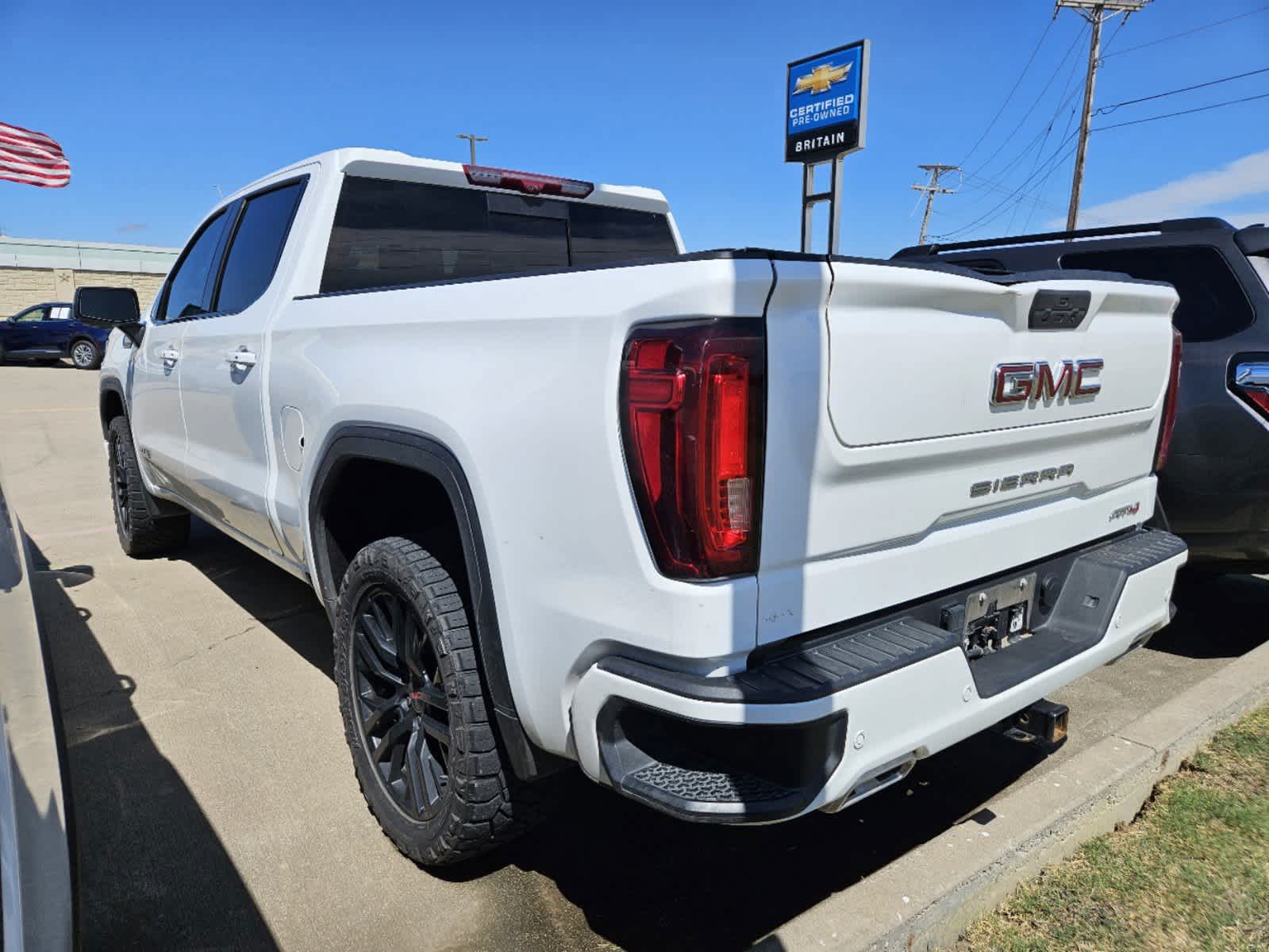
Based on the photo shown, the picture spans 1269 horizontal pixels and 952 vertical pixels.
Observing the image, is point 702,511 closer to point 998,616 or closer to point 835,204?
point 998,616

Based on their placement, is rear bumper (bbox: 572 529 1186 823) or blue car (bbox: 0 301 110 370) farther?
blue car (bbox: 0 301 110 370)

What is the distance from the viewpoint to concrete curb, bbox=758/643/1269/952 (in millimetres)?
2080

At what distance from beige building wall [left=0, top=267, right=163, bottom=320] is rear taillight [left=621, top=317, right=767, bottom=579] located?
127 feet

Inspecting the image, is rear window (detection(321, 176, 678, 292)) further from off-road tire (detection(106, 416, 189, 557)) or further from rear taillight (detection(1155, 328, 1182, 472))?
off-road tire (detection(106, 416, 189, 557))

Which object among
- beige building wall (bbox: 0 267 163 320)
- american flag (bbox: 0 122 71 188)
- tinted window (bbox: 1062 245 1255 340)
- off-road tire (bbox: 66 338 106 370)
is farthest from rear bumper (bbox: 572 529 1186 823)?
beige building wall (bbox: 0 267 163 320)

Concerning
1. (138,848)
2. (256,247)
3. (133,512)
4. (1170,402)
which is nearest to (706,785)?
(138,848)

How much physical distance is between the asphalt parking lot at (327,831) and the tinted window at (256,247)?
3.67ft

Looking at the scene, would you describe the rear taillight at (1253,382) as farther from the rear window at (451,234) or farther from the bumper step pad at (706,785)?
the bumper step pad at (706,785)

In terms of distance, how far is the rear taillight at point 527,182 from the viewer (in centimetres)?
348

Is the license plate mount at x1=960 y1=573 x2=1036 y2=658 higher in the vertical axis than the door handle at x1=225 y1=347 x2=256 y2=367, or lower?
lower

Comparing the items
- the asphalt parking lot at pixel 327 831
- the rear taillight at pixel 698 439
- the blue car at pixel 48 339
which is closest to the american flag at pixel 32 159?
the blue car at pixel 48 339

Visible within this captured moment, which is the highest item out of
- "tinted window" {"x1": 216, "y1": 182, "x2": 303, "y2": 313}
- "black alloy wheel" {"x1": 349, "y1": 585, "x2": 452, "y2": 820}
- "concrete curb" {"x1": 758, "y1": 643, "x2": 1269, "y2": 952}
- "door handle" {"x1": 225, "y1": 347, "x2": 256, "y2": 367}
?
"tinted window" {"x1": 216, "y1": 182, "x2": 303, "y2": 313}

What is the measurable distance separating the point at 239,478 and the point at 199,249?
1631 mm

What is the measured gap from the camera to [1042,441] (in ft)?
7.55
